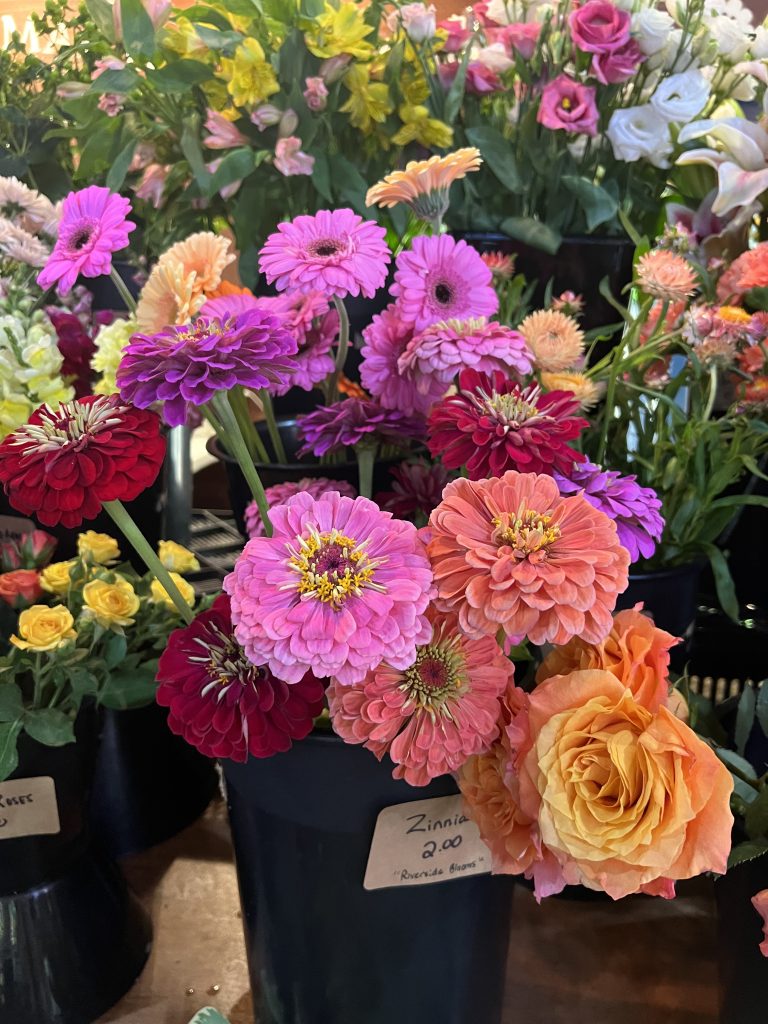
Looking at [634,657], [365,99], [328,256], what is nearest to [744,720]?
[634,657]

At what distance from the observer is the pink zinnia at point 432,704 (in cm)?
27

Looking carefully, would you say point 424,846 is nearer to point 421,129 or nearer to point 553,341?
point 553,341

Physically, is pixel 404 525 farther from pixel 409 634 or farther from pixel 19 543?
pixel 19 543

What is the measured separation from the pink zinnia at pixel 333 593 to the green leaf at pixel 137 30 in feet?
1.50

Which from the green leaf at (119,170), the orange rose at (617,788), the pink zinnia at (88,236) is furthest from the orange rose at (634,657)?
the green leaf at (119,170)

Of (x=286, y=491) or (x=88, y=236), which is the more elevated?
(x=88, y=236)

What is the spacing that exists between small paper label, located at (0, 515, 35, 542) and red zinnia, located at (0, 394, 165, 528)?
31 cm

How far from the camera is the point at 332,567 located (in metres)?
0.25

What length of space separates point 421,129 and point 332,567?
0.47 m

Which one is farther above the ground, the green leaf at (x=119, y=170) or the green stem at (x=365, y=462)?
→ the green leaf at (x=119, y=170)

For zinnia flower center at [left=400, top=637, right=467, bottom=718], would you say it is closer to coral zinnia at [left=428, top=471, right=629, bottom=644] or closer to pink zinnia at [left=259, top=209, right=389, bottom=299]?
coral zinnia at [left=428, top=471, right=629, bottom=644]

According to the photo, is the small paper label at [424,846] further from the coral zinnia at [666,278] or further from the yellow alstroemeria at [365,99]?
the yellow alstroemeria at [365,99]

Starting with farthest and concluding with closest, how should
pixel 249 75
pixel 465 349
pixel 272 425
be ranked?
pixel 249 75
pixel 272 425
pixel 465 349

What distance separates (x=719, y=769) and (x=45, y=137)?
652 mm
